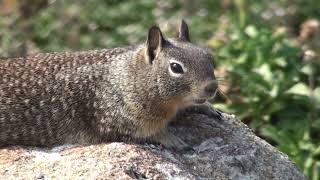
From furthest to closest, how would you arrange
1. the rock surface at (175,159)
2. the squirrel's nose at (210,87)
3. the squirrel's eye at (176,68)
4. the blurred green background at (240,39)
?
the blurred green background at (240,39) < the squirrel's eye at (176,68) < the squirrel's nose at (210,87) < the rock surface at (175,159)

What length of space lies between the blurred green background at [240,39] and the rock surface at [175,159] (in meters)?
1.57

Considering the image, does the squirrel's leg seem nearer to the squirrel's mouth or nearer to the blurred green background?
the squirrel's mouth

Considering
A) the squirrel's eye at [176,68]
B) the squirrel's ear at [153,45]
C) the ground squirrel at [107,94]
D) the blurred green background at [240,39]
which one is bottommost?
the blurred green background at [240,39]

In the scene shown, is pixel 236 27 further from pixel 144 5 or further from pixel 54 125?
pixel 54 125

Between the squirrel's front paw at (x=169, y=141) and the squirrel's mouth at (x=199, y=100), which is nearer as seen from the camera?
the squirrel's mouth at (x=199, y=100)

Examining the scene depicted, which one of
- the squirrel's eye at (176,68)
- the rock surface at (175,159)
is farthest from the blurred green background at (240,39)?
the squirrel's eye at (176,68)

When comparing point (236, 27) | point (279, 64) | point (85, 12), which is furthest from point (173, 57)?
point (85, 12)

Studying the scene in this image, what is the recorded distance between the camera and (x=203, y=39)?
11.7 m

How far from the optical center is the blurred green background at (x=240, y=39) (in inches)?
356

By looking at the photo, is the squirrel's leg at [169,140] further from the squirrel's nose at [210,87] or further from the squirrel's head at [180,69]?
the squirrel's nose at [210,87]

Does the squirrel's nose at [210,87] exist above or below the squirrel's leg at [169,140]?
above

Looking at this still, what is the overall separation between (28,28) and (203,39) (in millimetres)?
2814

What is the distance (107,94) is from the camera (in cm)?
648

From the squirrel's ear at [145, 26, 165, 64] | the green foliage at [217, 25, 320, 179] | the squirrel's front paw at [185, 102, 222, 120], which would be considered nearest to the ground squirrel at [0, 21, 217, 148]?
the squirrel's ear at [145, 26, 165, 64]
